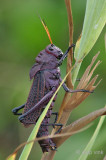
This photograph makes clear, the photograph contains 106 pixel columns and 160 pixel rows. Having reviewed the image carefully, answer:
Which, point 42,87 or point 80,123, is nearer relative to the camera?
point 80,123

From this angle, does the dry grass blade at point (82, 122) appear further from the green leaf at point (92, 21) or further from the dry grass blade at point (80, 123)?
the green leaf at point (92, 21)

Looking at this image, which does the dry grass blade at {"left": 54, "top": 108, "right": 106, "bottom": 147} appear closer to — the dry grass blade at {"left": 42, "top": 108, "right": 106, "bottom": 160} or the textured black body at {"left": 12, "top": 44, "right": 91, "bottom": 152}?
the dry grass blade at {"left": 42, "top": 108, "right": 106, "bottom": 160}

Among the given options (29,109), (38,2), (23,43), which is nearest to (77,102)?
(29,109)

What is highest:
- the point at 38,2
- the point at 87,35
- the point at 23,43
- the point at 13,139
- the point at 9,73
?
the point at 38,2

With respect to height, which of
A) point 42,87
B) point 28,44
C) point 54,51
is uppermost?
point 28,44

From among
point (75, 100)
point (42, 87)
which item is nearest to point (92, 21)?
point (75, 100)

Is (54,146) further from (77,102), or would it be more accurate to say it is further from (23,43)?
(23,43)

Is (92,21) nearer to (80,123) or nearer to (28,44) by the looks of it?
(80,123)

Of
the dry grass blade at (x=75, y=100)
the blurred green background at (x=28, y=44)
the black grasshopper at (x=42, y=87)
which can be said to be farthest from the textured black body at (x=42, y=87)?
the blurred green background at (x=28, y=44)
